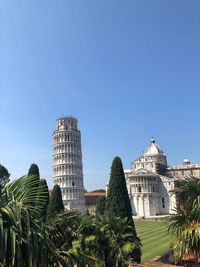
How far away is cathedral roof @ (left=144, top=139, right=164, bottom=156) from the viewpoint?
12212cm

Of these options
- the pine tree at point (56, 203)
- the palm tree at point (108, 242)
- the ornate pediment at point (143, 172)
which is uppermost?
the ornate pediment at point (143, 172)

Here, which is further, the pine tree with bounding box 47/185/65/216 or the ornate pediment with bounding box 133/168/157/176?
the ornate pediment with bounding box 133/168/157/176

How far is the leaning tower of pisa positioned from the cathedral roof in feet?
102

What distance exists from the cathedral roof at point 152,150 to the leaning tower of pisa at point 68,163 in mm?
31151

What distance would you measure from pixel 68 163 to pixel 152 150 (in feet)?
125

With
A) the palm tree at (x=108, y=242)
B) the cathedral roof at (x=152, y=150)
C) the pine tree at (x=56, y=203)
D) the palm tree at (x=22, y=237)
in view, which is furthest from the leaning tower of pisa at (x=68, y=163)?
the palm tree at (x=22, y=237)

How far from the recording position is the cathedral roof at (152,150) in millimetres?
122125

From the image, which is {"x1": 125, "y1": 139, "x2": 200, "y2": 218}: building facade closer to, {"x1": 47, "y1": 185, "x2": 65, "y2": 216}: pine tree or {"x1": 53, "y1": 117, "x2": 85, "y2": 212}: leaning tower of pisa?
{"x1": 53, "y1": 117, "x2": 85, "y2": 212}: leaning tower of pisa

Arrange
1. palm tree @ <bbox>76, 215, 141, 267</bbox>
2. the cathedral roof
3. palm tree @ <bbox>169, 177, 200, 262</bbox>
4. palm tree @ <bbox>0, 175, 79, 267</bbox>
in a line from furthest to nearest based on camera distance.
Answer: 1. the cathedral roof
2. palm tree @ <bbox>76, 215, 141, 267</bbox>
3. palm tree @ <bbox>169, 177, 200, 262</bbox>
4. palm tree @ <bbox>0, 175, 79, 267</bbox>

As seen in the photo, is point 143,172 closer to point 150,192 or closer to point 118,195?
point 150,192

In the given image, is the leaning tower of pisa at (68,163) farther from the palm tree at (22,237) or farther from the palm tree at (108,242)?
the palm tree at (22,237)

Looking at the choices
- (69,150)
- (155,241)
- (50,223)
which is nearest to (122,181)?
(155,241)

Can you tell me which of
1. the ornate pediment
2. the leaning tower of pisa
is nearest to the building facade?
the ornate pediment

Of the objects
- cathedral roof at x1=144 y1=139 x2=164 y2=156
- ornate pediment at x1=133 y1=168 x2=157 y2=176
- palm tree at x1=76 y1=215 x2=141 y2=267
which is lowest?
palm tree at x1=76 y1=215 x2=141 y2=267
